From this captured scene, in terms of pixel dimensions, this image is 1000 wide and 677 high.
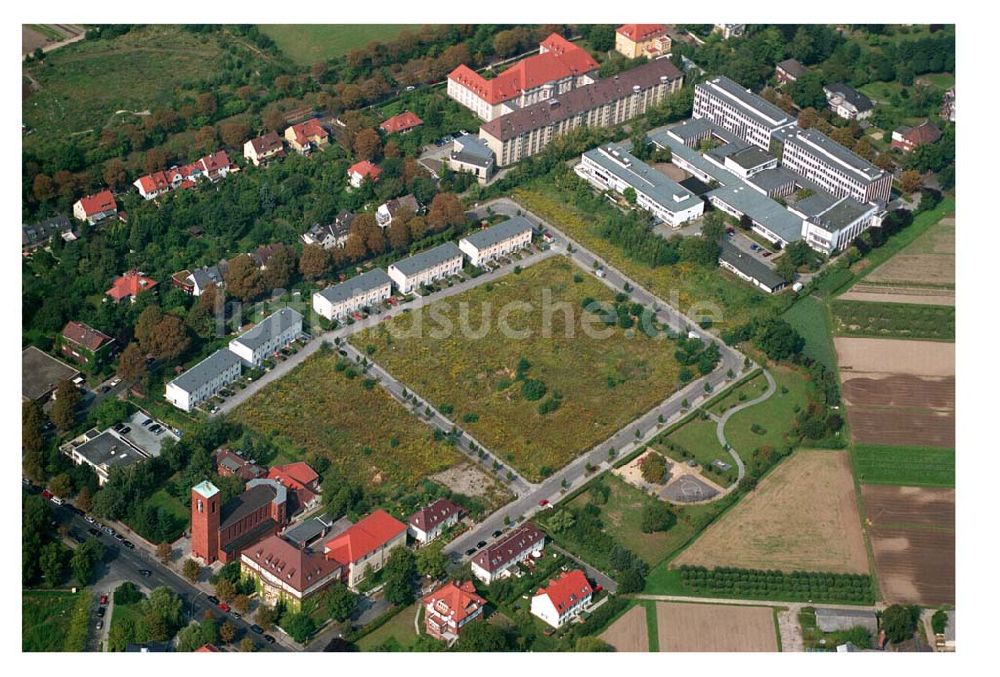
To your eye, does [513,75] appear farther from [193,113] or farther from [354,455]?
[354,455]

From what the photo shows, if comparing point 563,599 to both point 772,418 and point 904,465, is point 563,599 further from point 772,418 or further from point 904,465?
point 904,465

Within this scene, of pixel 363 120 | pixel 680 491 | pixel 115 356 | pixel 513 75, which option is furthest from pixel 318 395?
pixel 513 75

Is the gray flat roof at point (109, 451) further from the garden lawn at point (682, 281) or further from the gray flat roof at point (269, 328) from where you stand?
the garden lawn at point (682, 281)

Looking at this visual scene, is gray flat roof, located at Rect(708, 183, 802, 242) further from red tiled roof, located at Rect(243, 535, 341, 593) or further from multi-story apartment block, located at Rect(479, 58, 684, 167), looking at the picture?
red tiled roof, located at Rect(243, 535, 341, 593)

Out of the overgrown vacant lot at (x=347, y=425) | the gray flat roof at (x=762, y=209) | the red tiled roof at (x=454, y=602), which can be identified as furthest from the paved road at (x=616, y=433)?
the gray flat roof at (x=762, y=209)

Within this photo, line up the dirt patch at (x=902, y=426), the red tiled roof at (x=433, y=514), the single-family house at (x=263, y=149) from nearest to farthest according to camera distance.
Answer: the red tiled roof at (x=433, y=514)
the dirt patch at (x=902, y=426)
the single-family house at (x=263, y=149)

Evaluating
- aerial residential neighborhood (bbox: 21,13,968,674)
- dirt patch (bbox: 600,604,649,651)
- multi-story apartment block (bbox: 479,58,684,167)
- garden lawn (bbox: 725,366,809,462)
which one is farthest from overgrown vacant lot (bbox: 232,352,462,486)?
multi-story apartment block (bbox: 479,58,684,167)
